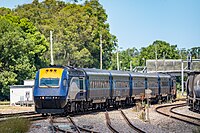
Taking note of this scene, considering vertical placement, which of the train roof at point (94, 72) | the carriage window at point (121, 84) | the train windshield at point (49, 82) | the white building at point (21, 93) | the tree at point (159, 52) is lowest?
the white building at point (21, 93)

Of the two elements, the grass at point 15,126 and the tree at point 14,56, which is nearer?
the grass at point 15,126

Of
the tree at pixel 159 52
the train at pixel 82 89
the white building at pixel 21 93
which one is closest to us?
the train at pixel 82 89

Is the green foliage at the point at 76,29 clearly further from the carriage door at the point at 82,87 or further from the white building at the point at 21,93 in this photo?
the carriage door at the point at 82,87

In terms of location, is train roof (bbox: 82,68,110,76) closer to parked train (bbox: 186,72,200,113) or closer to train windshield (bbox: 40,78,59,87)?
train windshield (bbox: 40,78,59,87)

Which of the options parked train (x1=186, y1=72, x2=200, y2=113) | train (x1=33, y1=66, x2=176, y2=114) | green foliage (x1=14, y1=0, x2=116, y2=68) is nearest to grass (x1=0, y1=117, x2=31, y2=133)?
train (x1=33, y1=66, x2=176, y2=114)

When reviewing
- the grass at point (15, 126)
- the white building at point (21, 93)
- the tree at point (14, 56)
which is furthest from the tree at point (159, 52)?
the grass at point (15, 126)

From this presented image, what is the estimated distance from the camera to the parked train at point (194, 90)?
33.0 meters

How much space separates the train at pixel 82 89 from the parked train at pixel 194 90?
449 cm

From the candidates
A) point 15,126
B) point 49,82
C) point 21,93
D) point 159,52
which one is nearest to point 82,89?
point 49,82

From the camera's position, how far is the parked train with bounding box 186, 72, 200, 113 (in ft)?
108

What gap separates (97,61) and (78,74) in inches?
1934

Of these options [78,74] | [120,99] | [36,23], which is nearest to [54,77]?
[78,74]

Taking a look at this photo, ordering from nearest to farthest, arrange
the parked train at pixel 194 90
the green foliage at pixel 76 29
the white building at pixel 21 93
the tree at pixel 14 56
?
the parked train at pixel 194 90
the white building at pixel 21 93
the tree at pixel 14 56
the green foliage at pixel 76 29

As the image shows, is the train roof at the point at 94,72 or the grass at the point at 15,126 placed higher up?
the train roof at the point at 94,72
